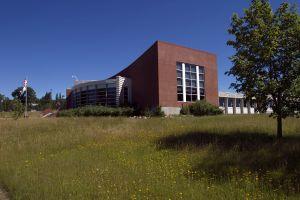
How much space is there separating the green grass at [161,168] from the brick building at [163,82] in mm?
33309

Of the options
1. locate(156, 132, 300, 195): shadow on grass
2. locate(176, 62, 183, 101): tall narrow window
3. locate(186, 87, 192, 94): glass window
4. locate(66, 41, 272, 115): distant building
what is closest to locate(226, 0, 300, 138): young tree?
locate(156, 132, 300, 195): shadow on grass

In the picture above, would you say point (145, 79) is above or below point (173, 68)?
below

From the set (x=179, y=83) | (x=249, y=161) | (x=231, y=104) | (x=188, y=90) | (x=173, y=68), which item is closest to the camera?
(x=249, y=161)

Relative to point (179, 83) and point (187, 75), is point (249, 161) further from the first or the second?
point (187, 75)

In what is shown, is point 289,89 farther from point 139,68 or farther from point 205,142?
point 139,68

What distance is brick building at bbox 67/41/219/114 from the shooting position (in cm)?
4838

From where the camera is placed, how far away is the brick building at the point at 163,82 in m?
48.4

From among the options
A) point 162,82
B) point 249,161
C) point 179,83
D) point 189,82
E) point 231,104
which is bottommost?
point 249,161

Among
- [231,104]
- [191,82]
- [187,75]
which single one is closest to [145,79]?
[187,75]

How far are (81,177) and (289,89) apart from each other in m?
7.22

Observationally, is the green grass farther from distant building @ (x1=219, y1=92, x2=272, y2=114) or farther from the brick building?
distant building @ (x1=219, y1=92, x2=272, y2=114)

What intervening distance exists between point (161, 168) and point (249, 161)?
92.3 inches

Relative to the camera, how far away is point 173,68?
50.2 metres

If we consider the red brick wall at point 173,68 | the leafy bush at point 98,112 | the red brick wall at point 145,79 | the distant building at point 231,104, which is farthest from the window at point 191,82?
the distant building at point 231,104
